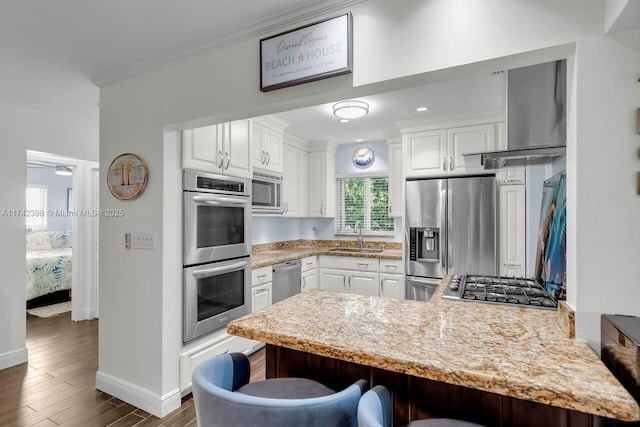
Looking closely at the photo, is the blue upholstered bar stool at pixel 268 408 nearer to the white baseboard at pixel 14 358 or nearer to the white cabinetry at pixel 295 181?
the white baseboard at pixel 14 358

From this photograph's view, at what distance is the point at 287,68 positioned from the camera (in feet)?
5.64

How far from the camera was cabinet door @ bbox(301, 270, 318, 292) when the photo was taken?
13.6 ft

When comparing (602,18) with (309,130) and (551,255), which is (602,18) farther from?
(309,130)

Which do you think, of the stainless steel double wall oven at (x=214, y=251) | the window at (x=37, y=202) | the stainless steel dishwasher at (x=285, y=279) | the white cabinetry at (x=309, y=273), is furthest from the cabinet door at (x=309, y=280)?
the window at (x=37, y=202)

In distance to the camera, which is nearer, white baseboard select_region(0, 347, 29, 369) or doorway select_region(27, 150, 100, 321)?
white baseboard select_region(0, 347, 29, 369)

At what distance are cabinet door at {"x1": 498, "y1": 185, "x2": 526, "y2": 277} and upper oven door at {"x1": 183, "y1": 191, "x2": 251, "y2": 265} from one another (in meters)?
2.52

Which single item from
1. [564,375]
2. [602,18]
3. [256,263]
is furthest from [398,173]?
[564,375]

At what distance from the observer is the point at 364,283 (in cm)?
420

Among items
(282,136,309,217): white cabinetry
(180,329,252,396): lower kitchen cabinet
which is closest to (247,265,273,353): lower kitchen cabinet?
(180,329,252,396): lower kitchen cabinet

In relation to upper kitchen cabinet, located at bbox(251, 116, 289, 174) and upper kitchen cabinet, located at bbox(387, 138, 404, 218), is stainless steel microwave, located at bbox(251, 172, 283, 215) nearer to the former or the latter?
upper kitchen cabinet, located at bbox(251, 116, 289, 174)

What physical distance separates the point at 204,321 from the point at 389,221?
3.08 meters

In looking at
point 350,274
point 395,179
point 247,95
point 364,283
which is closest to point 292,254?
point 350,274

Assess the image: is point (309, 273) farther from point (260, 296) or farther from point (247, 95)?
point (247, 95)

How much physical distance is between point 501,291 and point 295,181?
314 cm
